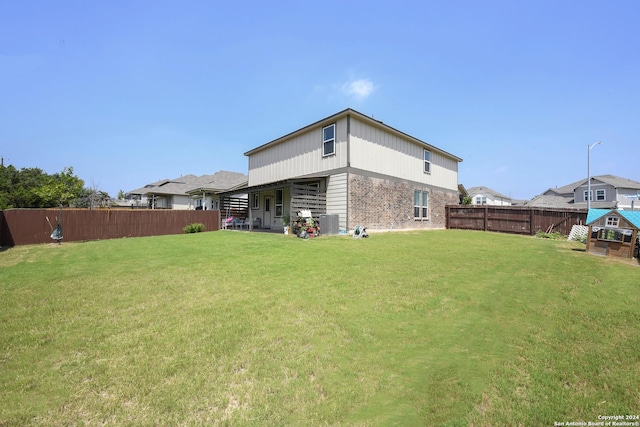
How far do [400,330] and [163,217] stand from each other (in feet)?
59.8

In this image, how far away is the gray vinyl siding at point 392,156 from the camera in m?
15.0

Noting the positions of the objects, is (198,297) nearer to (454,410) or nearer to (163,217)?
(454,410)

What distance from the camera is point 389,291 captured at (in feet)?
17.1

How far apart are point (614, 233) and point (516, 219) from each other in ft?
30.3

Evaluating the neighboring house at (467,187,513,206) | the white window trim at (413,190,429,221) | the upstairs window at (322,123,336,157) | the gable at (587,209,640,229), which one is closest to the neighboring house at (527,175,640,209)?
the neighboring house at (467,187,513,206)

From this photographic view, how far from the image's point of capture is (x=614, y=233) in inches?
376

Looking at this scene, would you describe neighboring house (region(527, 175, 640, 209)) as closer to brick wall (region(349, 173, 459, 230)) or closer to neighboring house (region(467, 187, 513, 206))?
neighboring house (region(467, 187, 513, 206))

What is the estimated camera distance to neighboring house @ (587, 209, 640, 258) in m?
8.98

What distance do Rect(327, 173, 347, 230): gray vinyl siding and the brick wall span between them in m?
0.32

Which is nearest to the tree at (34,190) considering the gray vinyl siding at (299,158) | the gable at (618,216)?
the gray vinyl siding at (299,158)

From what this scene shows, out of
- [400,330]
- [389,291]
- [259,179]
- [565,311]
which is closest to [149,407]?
[400,330]

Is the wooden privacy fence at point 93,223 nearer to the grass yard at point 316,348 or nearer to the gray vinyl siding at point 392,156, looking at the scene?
the grass yard at point 316,348

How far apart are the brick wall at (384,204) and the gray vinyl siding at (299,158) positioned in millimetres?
1830

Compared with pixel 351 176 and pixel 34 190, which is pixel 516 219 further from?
pixel 34 190
